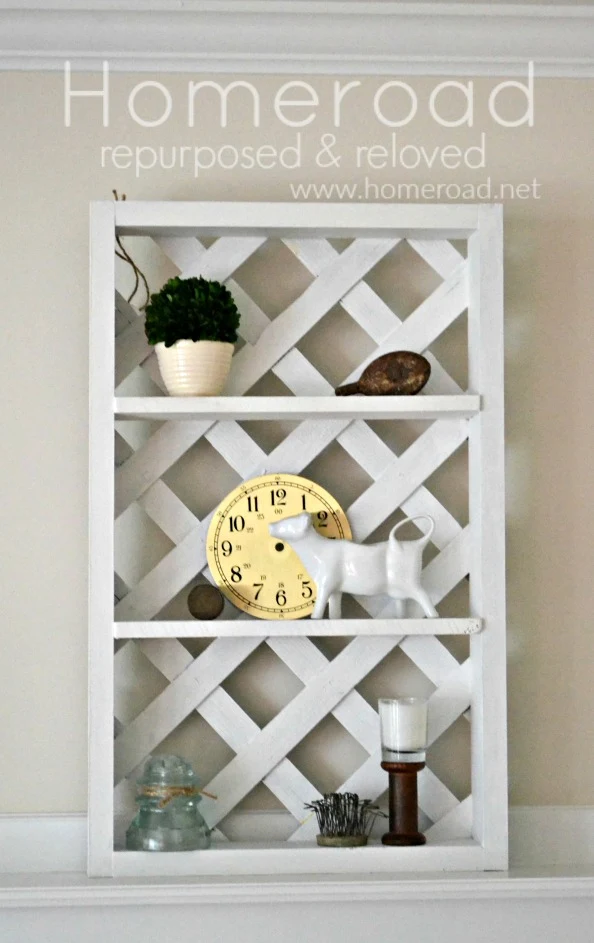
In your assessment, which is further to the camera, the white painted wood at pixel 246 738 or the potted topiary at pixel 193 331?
the white painted wood at pixel 246 738

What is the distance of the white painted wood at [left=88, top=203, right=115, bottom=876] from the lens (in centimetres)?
158

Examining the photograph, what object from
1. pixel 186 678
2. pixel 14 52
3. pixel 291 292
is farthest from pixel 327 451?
pixel 14 52

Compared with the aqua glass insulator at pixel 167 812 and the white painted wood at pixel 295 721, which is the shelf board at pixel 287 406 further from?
the aqua glass insulator at pixel 167 812

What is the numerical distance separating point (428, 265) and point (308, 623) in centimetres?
61

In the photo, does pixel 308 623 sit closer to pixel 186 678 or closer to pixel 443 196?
pixel 186 678

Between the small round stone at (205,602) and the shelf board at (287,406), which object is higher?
the shelf board at (287,406)

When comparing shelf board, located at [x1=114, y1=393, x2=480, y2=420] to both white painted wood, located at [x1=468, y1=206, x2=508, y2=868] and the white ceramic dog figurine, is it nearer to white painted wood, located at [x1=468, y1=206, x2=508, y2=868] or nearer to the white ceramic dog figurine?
white painted wood, located at [x1=468, y1=206, x2=508, y2=868]

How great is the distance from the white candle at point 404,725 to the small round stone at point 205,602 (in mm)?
281

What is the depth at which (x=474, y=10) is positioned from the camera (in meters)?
1.71

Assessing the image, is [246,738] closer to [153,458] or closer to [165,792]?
[165,792]

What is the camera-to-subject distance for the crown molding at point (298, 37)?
5.57 ft

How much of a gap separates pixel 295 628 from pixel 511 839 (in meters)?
0.50

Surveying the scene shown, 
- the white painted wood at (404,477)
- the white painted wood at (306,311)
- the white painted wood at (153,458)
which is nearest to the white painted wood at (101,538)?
the white painted wood at (153,458)

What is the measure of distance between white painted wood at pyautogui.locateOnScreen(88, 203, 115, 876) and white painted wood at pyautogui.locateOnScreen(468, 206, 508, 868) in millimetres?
538
